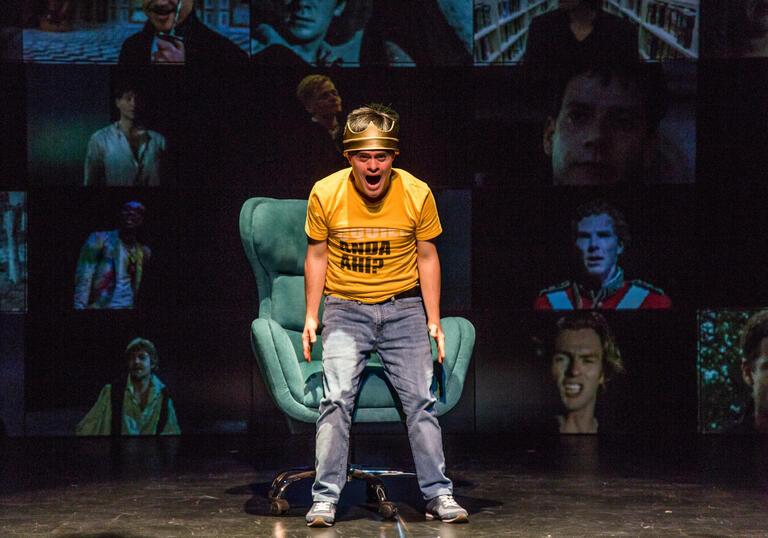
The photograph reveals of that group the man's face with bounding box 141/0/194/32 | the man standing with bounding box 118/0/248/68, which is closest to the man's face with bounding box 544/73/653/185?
the man standing with bounding box 118/0/248/68

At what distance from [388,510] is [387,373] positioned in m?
0.42

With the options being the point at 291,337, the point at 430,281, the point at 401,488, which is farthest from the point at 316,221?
the point at 401,488

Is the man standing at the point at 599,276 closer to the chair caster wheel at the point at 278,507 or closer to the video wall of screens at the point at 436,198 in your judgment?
the video wall of screens at the point at 436,198

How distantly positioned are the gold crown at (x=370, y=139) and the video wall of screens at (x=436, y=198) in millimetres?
1615

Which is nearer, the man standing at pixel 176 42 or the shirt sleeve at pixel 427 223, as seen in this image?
the shirt sleeve at pixel 427 223

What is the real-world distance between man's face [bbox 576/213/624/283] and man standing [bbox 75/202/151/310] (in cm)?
210

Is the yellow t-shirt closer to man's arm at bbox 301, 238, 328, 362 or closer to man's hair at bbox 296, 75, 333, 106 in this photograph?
man's arm at bbox 301, 238, 328, 362

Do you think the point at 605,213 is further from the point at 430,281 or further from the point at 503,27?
the point at 430,281

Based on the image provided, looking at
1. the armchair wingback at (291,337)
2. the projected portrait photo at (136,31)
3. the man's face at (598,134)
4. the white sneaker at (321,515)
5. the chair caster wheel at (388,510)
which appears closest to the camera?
the white sneaker at (321,515)

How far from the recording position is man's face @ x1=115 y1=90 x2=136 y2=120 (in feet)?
14.5

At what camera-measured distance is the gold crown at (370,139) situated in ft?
9.32

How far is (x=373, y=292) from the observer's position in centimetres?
293

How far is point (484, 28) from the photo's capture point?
4.43 m

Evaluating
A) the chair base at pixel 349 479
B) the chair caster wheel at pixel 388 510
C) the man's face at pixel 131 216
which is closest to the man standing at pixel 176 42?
the man's face at pixel 131 216
